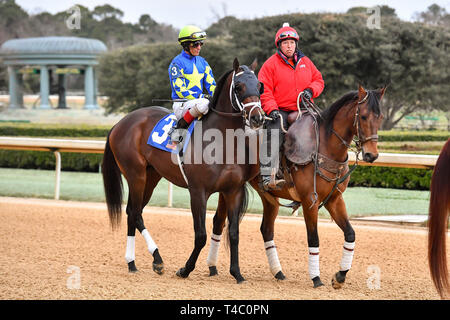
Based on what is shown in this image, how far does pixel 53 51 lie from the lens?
31766mm

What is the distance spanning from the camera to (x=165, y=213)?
9102mm

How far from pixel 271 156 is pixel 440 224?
1568 millimetres

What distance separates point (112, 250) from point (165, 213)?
2.22 m

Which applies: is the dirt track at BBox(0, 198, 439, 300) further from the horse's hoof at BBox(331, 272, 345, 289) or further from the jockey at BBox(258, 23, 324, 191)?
the jockey at BBox(258, 23, 324, 191)

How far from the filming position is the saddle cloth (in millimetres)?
5297

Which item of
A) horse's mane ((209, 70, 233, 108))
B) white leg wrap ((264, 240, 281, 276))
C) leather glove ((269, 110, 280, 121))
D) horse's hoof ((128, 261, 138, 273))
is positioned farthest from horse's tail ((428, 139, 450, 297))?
horse's hoof ((128, 261, 138, 273))

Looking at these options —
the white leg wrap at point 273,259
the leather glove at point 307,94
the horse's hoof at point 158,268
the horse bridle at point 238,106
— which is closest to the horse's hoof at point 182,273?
the horse's hoof at point 158,268

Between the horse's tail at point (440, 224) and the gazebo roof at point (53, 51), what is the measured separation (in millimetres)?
28855

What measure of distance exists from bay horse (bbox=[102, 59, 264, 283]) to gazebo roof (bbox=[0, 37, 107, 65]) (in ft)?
87.2

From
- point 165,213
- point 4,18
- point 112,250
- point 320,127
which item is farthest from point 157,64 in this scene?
point 4,18

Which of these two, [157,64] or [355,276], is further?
[157,64]

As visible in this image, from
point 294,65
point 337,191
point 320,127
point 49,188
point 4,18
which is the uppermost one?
point 4,18

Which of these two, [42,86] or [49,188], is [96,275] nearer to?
[49,188]
